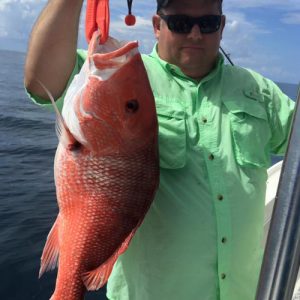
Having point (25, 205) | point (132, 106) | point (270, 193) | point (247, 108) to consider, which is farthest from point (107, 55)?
point (25, 205)

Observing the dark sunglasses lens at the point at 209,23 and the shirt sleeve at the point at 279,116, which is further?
the shirt sleeve at the point at 279,116

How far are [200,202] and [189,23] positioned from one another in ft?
2.89

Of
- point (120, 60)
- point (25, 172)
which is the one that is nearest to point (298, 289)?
point (120, 60)

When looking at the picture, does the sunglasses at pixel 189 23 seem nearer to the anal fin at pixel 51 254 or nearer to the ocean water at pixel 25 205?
the anal fin at pixel 51 254

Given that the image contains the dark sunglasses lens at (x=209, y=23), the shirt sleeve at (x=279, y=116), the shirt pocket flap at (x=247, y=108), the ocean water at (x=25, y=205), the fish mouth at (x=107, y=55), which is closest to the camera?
the fish mouth at (x=107, y=55)

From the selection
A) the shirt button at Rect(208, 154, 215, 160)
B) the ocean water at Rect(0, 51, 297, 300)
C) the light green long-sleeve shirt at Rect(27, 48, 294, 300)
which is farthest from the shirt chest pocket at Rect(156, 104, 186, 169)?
the ocean water at Rect(0, 51, 297, 300)

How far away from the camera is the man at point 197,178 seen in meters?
1.92

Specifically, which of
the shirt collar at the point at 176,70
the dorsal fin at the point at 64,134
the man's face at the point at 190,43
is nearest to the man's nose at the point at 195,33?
the man's face at the point at 190,43

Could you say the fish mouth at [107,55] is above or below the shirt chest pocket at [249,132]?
above

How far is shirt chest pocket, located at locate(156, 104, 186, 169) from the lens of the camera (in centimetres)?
190

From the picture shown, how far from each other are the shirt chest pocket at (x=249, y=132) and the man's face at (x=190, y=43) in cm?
25

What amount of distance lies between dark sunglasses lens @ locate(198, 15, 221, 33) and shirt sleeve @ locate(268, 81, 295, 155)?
0.52 m

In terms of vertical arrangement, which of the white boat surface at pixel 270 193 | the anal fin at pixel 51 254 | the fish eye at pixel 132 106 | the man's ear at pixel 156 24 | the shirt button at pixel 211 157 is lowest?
the white boat surface at pixel 270 193

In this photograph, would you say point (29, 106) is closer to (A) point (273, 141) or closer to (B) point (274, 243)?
(A) point (273, 141)
